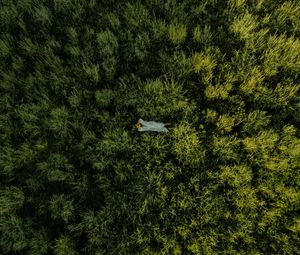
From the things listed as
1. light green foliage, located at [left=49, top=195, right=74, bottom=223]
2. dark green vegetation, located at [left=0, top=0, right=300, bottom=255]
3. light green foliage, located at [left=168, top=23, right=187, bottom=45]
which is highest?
light green foliage, located at [left=168, top=23, right=187, bottom=45]

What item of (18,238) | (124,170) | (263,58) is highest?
(263,58)

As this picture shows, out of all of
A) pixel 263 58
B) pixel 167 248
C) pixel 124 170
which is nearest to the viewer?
pixel 167 248

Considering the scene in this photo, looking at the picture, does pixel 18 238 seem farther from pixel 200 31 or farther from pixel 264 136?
pixel 200 31

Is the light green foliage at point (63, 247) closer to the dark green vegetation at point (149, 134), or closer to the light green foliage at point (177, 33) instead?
the dark green vegetation at point (149, 134)

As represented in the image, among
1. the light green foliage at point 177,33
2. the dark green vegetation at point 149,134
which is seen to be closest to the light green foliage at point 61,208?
the dark green vegetation at point 149,134

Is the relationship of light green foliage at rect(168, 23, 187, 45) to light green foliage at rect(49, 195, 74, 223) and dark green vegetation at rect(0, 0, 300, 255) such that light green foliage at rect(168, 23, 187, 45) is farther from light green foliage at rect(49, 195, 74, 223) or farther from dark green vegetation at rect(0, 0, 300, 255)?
light green foliage at rect(49, 195, 74, 223)

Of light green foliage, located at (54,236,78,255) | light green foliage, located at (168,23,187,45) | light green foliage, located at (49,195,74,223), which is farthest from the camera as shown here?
light green foliage, located at (168,23,187,45)

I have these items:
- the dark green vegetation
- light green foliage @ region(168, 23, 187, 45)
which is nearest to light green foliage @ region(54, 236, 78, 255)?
the dark green vegetation

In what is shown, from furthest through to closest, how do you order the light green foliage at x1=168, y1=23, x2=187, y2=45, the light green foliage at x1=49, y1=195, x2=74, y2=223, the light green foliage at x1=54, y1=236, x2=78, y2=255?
the light green foliage at x1=168, y1=23, x2=187, y2=45, the light green foliage at x1=49, y1=195, x2=74, y2=223, the light green foliage at x1=54, y1=236, x2=78, y2=255

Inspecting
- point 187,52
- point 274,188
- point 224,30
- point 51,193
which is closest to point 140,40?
point 187,52
